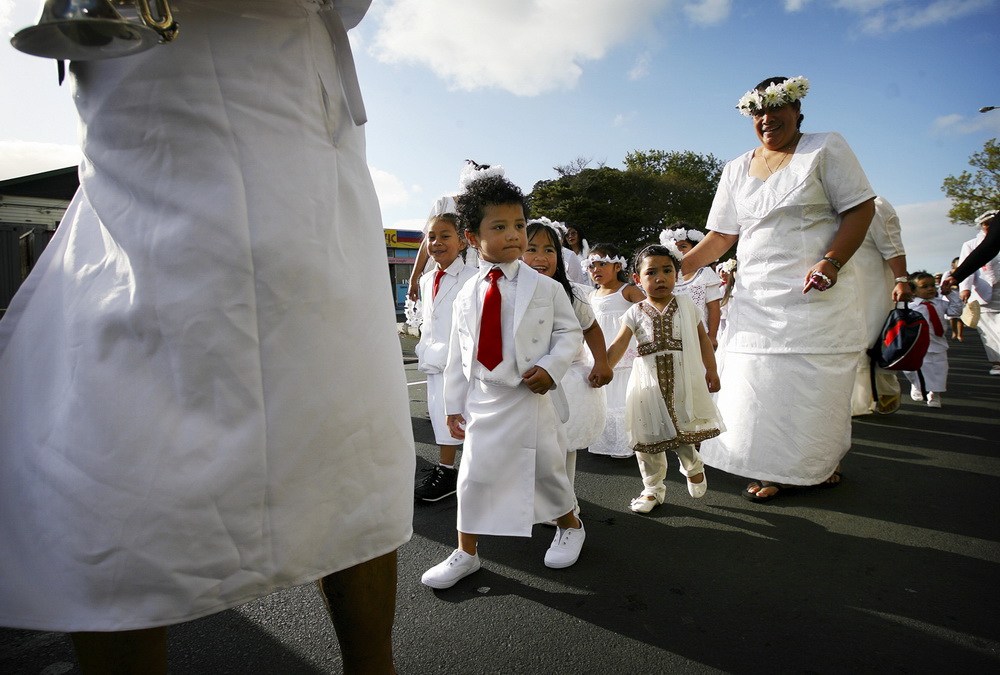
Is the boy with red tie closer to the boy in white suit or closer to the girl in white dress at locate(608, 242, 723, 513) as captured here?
the girl in white dress at locate(608, 242, 723, 513)

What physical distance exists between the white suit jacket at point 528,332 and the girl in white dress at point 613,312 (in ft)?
6.79

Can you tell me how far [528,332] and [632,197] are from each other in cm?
3795

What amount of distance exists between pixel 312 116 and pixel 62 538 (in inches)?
34.4

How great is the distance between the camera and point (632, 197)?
127 feet

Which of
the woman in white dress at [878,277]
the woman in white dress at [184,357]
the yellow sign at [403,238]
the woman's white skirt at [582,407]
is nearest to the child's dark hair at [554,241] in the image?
the woman's white skirt at [582,407]

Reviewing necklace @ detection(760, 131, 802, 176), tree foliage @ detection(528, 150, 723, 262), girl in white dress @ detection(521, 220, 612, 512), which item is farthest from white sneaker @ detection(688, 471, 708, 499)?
tree foliage @ detection(528, 150, 723, 262)

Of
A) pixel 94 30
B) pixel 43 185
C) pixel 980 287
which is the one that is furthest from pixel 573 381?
pixel 43 185

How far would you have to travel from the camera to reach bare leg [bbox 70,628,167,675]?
1076 mm

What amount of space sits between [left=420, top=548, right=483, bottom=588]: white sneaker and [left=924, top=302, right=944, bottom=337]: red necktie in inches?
300

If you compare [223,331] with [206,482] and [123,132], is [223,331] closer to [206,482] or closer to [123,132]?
[206,482]

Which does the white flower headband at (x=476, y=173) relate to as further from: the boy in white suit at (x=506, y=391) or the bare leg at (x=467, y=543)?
the bare leg at (x=467, y=543)

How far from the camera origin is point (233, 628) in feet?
7.57

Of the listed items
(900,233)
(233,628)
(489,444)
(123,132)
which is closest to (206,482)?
(123,132)

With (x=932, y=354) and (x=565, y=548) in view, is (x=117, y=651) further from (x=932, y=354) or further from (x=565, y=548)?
(x=932, y=354)
